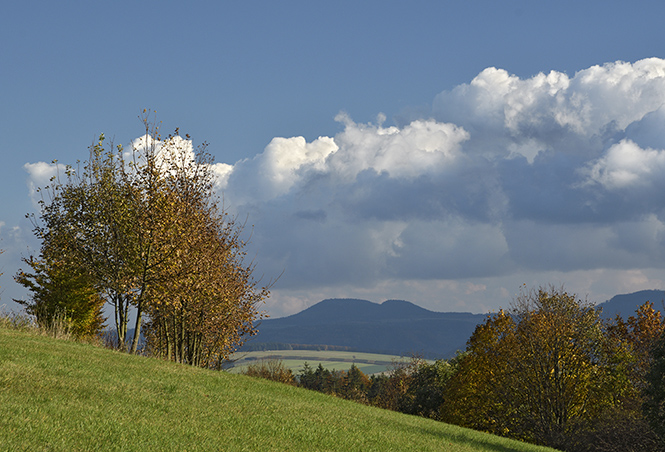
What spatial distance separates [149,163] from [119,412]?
79.5ft

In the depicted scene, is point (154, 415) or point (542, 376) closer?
point (154, 415)

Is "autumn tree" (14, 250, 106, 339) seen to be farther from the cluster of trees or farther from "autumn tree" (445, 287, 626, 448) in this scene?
"autumn tree" (445, 287, 626, 448)

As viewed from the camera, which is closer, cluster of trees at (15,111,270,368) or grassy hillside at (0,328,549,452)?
grassy hillside at (0,328,549,452)

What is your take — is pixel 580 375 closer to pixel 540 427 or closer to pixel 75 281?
pixel 540 427

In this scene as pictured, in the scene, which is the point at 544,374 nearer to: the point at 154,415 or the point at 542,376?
the point at 542,376

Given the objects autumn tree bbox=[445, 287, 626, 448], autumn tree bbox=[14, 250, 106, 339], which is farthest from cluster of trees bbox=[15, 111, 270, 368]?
autumn tree bbox=[445, 287, 626, 448]

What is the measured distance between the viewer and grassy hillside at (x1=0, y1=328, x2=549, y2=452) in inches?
457

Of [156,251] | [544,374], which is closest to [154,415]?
[156,251]

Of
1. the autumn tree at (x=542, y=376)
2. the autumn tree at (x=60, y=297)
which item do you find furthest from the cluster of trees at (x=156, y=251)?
the autumn tree at (x=542, y=376)

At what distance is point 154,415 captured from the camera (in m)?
14.1

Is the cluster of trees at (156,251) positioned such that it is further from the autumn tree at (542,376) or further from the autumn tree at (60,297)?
the autumn tree at (542,376)

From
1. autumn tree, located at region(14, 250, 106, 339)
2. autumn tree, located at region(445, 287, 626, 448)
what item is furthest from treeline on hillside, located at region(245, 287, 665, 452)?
autumn tree, located at region(14, 250, 106, 339)

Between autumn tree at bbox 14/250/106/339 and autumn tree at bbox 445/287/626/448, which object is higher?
autumn tree at bbox 14/250/106/339

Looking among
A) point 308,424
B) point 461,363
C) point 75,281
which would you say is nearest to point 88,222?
point 75,281
